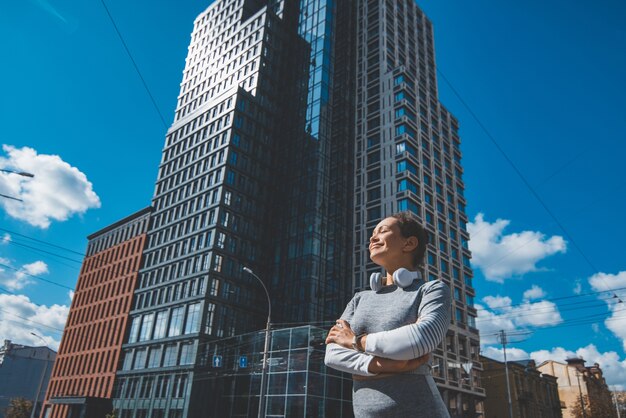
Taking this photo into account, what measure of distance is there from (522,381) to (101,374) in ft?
176

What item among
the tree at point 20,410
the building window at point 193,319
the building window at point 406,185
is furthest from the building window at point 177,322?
the tree at point 20,410

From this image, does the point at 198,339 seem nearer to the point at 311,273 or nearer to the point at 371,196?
the point at 311,273

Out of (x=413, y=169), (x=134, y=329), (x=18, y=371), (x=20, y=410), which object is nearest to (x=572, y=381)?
(x=413, y=169)

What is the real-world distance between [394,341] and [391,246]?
41.5 inches

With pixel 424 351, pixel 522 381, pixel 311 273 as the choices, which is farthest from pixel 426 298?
→ pixel 522 381

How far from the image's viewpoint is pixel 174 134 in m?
67.2

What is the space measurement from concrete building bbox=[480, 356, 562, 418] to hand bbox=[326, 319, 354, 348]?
63.1m

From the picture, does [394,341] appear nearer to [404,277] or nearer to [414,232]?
[404,277]

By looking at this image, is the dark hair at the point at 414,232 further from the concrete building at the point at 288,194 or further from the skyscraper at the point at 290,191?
the concrete building at the point at 288,194

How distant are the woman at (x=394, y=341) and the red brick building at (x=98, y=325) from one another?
59580 millimetres

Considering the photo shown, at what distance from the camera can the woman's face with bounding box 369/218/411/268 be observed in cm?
396

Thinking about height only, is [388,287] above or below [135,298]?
below

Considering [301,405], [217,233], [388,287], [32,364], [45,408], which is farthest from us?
[32,364]

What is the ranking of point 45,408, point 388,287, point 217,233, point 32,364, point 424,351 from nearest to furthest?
point 424,351, point 388,287, point 217,233, point 45,408, point 32,364
